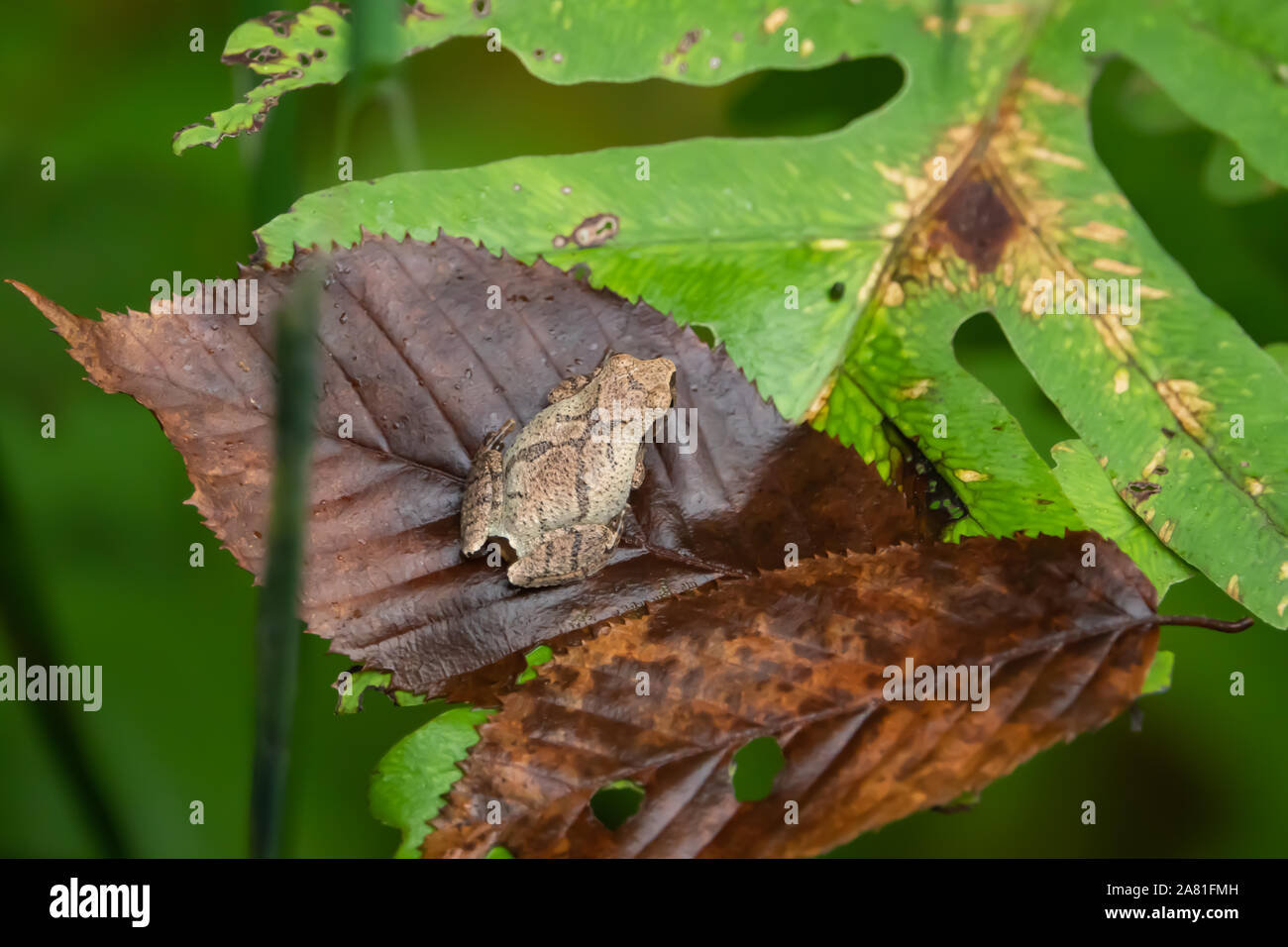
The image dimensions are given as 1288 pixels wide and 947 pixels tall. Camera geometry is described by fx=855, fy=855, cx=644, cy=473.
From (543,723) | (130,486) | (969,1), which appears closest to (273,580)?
(543,723)

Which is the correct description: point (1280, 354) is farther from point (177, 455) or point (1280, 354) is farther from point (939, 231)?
point (177, 455)

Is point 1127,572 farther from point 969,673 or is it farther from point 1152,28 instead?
point 1152,28

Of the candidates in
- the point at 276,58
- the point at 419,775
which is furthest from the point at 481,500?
the point at 276,58

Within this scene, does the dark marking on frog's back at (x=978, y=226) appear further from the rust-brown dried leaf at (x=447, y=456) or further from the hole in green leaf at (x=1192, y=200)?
the hole in green leaf at (x=1192, y=200)

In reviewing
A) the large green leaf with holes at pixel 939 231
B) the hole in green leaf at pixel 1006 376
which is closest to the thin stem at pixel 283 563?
the large green leaf with holes at pixel 939 231

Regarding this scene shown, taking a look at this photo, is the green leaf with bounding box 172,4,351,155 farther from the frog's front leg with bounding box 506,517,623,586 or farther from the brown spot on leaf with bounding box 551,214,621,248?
the frog's front leg with bounding box 506,517,623,586

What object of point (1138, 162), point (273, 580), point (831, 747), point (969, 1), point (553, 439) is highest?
point (969, 1)
